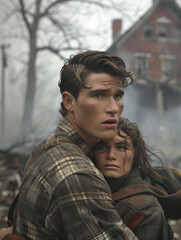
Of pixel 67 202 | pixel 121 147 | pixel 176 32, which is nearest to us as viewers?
pixel 67 202

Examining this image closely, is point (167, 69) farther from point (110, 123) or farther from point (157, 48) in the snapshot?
point (110, 123)

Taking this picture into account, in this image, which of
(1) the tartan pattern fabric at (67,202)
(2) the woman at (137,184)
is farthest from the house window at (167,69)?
(1) the tartan pattern fabric at (67,202)

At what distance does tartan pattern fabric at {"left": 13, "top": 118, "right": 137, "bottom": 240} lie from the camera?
5.25ft

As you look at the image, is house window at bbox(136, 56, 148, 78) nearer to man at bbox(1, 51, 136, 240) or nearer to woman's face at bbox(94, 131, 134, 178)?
woman's face at bbox(94, 131, 134, 178)

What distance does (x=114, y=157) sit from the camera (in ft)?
7.39

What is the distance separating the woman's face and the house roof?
2301 centimetres

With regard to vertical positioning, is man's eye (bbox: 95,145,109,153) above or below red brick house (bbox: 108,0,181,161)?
above

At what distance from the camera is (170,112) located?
2534cm

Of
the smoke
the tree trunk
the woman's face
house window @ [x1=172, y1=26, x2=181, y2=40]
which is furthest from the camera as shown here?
house window @ [x1=172, y1=26, x2=181, y2=40]

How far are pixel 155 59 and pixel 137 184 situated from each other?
25.5 m

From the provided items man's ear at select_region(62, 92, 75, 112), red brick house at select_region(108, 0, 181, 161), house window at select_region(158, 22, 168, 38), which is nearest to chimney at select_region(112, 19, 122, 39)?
red brick house at select_region(108, 0, 181, 161)

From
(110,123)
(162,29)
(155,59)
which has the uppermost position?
(110,123)

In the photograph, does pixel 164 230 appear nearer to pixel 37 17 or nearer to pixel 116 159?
pixel 116 159

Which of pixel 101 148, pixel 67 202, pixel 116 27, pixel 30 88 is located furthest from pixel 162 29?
pixel 67 202
